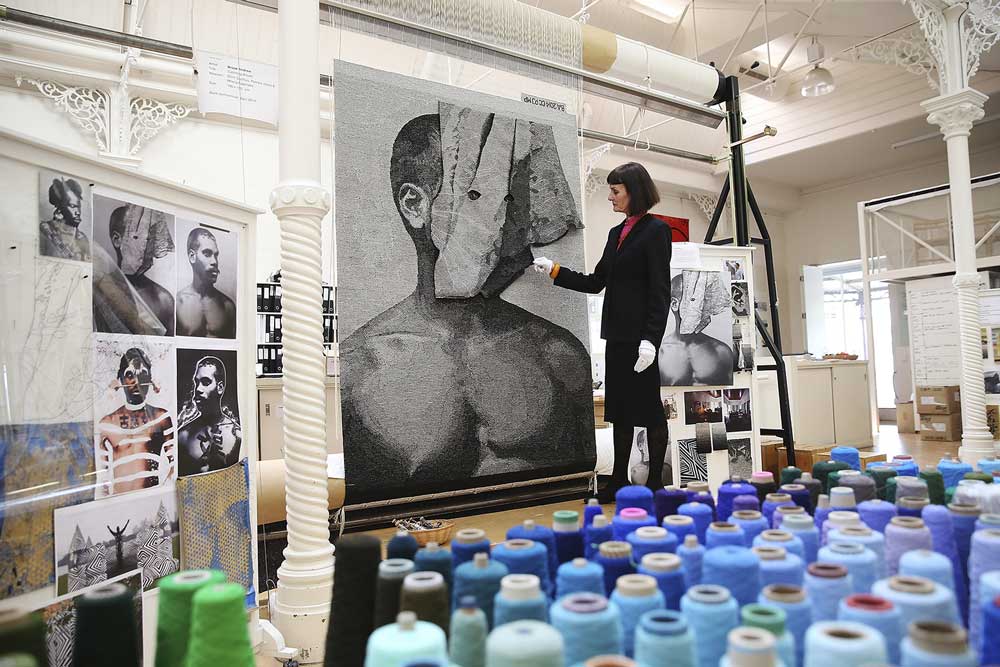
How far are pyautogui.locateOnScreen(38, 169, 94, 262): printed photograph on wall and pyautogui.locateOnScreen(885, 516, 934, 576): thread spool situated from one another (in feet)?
5.00

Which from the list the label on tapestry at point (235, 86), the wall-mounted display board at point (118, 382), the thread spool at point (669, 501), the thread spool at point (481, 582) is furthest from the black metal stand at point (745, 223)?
the thread spool at point (481, 582)

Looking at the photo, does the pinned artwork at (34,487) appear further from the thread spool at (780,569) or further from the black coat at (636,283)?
the black coat at (636,283)

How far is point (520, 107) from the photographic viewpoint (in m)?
3.09

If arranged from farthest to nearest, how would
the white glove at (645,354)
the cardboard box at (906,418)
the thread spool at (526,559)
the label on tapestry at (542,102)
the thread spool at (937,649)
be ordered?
1. the cardboard box at (906,418)
2. the label on tapestry at (542,102)
3. the white glove at (645,354)
4. the thread spool at (526,559)
5. the thread spool at (937,649)

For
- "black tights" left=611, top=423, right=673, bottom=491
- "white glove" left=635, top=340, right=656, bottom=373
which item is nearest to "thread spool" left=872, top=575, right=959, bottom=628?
"white glove" left=635, top=340, right=656, bottom=373

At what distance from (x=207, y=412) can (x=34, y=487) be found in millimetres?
445

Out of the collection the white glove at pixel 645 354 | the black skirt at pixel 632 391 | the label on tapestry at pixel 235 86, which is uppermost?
the label on tapestry at pixel 235 86

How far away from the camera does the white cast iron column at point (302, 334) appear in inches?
72.8

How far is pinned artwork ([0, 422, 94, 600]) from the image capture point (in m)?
1.22

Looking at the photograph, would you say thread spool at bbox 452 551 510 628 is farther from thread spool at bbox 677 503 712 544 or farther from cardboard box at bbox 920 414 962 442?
cardboard box at bbox 920 414 962 442

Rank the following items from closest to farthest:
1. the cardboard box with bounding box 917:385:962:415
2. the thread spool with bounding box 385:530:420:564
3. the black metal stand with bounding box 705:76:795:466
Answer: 1. the thread spool with bounding box 385:530:420:564
2. the black metal stand with bounding box 705:76:795:466
3. the cardboard box with bounding box 917:385:962:415

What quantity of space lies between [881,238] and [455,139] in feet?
24.5

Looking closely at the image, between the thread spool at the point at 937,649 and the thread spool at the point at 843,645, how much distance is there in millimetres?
22

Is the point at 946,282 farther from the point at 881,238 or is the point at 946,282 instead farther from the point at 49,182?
the point at 49,182
